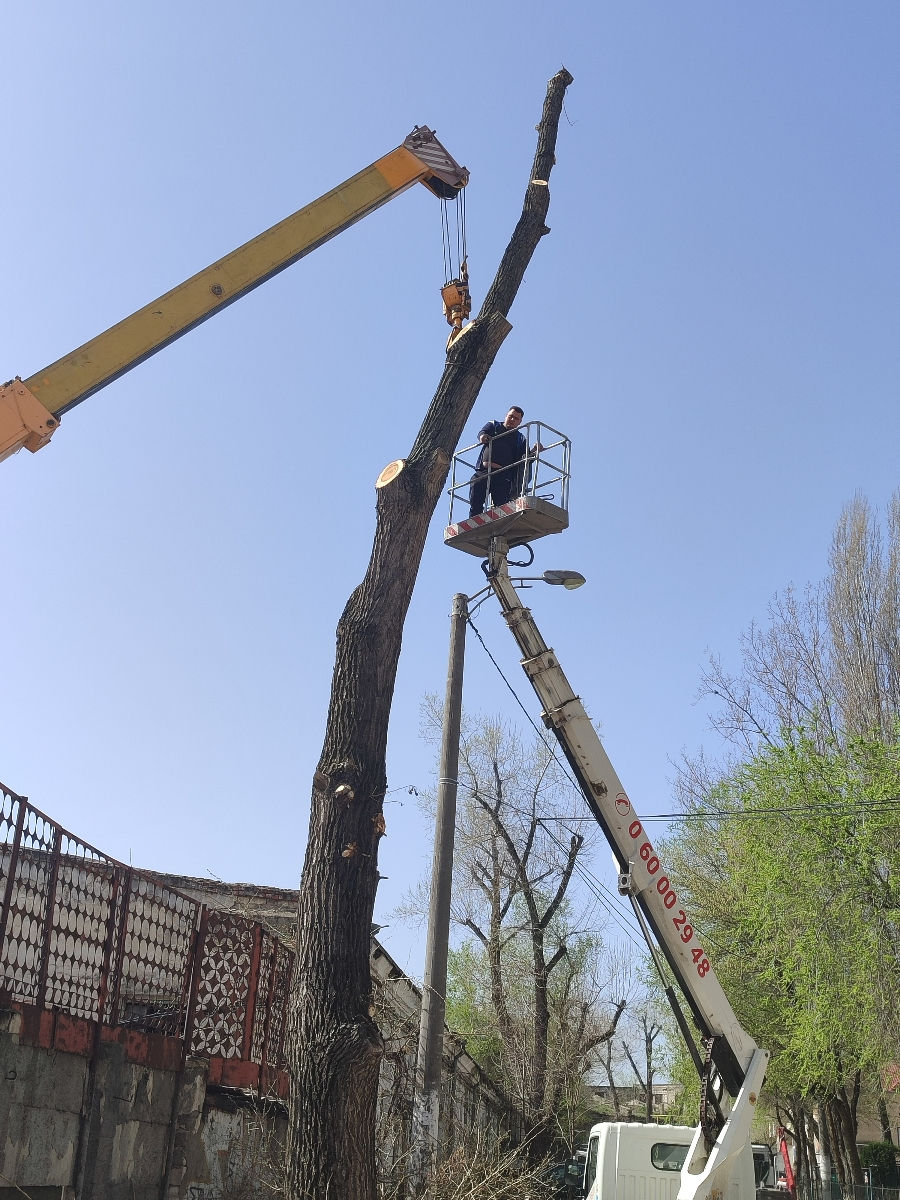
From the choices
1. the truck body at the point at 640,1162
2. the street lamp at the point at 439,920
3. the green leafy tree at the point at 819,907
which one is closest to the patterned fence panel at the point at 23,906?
the street lamp at the point at 439,920

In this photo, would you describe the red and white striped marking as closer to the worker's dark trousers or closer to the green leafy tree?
the worker's dark trousers

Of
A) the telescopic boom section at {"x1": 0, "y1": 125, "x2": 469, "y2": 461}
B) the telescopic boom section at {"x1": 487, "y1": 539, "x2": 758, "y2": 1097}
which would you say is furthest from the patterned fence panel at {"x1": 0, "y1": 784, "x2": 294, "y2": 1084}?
the telescopic boom section at {"x1": 0, "y1": 125, "x2": 469, "y2": 461}

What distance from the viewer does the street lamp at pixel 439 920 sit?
970cm

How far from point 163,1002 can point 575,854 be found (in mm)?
17339

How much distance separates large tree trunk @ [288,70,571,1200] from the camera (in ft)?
19.8

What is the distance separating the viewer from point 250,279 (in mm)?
11477

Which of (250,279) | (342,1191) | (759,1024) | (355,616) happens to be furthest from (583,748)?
(759,1024)

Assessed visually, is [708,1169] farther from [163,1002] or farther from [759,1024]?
[759,1024]

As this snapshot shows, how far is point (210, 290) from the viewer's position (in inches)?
442

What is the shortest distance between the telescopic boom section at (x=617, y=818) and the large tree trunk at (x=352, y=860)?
2.03 metres

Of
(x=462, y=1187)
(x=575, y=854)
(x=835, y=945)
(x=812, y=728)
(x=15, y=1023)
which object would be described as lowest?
(x=462, y=1187)

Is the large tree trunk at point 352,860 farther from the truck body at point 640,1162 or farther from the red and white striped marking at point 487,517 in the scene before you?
the truck body at point 640,1162

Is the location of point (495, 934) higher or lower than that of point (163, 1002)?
higher

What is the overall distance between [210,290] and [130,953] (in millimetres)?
6648
